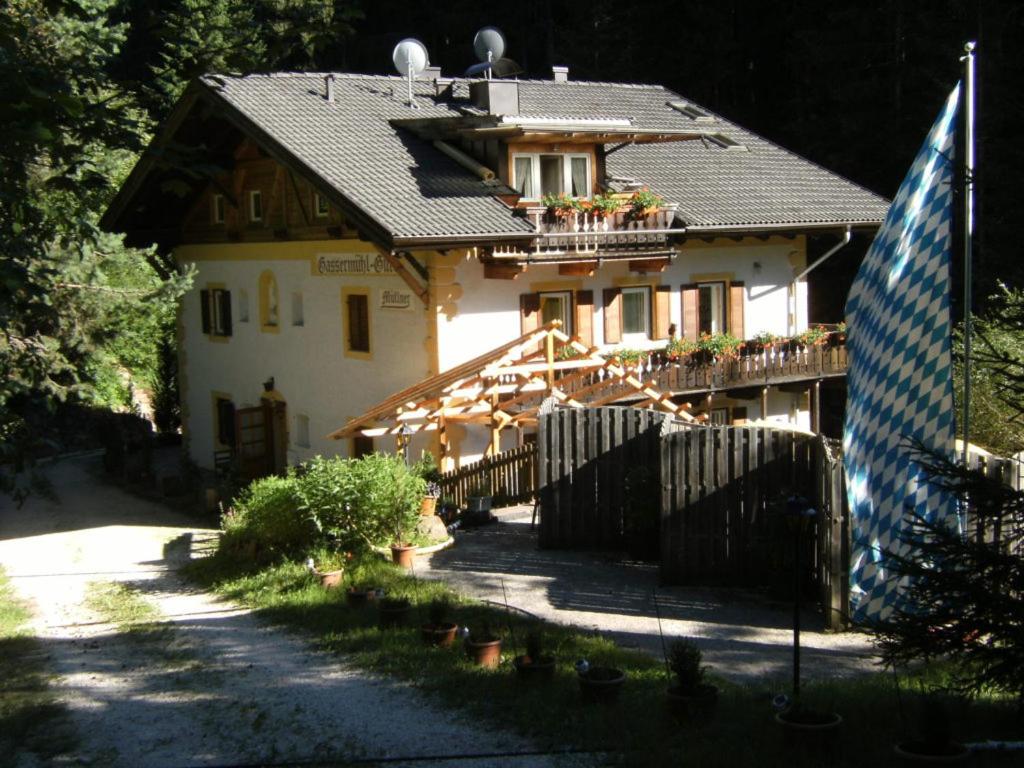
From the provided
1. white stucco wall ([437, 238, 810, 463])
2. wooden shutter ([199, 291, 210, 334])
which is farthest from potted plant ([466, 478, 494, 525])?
wooden shutter ([199, 291, 210, 334])

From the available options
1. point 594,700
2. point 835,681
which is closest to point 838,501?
point 835,681

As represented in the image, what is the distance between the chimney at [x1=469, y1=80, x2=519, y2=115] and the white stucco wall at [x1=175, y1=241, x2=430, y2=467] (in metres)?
3.97

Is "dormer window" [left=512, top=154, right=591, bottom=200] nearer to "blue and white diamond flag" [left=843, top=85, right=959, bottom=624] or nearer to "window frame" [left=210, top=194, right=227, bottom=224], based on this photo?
"window frame" [left=210, top=194, right=227, bottom=224]

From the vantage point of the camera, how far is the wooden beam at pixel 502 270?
70.8 ft

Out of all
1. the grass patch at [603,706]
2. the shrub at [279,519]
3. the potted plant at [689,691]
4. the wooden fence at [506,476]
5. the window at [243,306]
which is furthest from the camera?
the window at [243,306]

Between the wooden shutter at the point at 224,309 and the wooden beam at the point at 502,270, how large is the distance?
9.13 m

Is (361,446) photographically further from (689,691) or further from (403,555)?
(689,691)

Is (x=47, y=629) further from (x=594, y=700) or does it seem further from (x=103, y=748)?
(x=594, y=700)

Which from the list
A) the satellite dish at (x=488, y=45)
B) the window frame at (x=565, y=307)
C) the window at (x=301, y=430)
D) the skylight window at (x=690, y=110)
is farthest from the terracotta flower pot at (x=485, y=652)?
the skylight window at (x=690, y=110)

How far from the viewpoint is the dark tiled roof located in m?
21.5

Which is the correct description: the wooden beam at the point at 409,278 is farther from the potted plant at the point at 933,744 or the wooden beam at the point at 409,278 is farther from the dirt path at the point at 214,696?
the potted plant at the point at 933,744

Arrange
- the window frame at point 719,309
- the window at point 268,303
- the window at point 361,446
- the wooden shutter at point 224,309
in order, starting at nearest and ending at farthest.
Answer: the window at point 361,446, the window frame at point 719,309, the window at point 268,303, the wooden shutter at point 224,309

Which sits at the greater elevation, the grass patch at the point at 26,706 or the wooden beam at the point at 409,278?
the wooden beam at the point at 409,278

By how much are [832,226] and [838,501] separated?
613 inches
